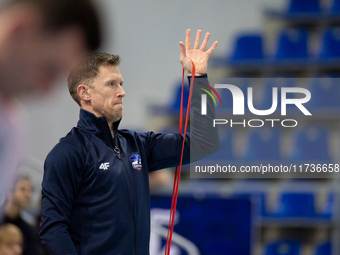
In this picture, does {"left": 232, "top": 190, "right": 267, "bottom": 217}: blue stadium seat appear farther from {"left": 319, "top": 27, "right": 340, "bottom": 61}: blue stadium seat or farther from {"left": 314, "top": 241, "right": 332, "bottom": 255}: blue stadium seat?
{"left": 319, "top": 27, "right": 340, "bottom": 61}: blue stadium seat

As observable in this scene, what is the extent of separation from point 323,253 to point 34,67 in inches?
228

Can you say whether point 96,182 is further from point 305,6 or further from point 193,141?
point 305,6

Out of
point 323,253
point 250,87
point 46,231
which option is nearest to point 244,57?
point 250,87

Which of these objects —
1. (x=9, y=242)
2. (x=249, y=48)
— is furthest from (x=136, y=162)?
(x=249, y=48)

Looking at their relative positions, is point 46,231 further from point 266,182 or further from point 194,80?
point 266,182

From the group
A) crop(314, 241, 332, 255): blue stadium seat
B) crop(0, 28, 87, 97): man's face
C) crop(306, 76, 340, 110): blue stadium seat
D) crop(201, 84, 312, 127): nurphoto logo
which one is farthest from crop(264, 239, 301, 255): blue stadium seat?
crop(0, 28, 87, 97): man's face

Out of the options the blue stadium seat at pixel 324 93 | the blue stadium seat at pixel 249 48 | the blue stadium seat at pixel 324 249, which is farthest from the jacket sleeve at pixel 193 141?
the blue stadium seat at pixel 249 48

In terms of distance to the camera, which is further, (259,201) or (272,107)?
(272,107)

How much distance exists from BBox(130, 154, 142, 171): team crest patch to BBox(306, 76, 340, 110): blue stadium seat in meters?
4.85

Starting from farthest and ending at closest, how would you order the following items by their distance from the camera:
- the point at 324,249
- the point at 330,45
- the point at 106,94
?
the point at 330,45 → the point at 324,249 → the point at 106,94

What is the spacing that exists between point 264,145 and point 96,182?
16.2 ft

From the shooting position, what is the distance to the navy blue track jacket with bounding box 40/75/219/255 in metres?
1.79

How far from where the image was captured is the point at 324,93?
6520mm

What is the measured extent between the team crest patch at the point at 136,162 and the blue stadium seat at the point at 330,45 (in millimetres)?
5100
